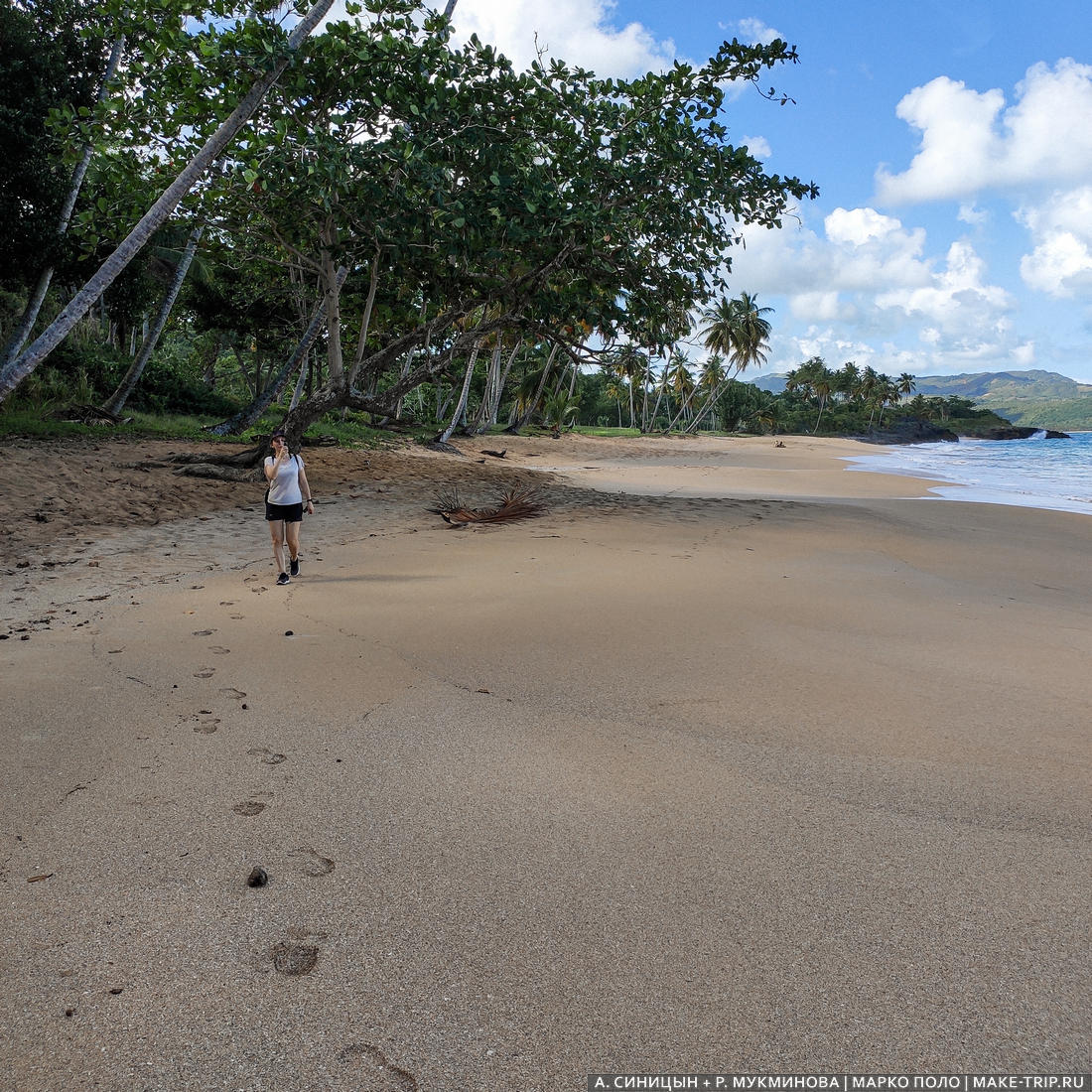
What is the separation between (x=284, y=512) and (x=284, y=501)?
11cm

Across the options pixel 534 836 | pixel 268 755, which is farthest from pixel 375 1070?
pixel 268 755

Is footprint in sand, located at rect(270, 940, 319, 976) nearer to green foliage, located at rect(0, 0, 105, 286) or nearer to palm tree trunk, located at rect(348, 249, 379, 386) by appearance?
palm tree trunk, located at rect(348, 249, 379, 386)

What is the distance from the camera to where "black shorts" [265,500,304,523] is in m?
6.79

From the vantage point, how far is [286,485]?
22.5ft

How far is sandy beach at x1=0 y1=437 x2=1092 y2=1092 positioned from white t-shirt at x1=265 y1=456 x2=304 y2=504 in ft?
3.41

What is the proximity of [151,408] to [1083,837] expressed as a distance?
73.4 feet

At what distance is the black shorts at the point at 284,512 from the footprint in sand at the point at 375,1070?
5.64m

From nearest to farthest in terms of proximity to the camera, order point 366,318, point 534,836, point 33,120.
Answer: point 534,836 → point 366,318 → point 33,120

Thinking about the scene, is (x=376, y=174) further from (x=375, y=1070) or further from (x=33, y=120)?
(x=375, y=1070)

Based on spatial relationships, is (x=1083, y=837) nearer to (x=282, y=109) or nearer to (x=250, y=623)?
(x=250, y=623)

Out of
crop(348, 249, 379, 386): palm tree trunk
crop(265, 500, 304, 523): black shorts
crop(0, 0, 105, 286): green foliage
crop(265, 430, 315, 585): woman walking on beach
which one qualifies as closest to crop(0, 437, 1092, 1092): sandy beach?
crop(265, 430, 315, 585): woman walking on beach

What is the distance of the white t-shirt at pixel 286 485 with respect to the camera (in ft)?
22.4

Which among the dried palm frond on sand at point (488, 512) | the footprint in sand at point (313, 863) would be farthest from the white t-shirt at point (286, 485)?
the footprint in sand at point (313, 863)

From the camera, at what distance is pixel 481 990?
6.23 feet
